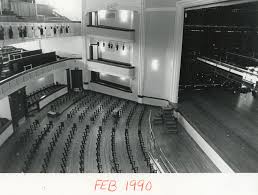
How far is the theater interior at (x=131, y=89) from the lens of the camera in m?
9.84

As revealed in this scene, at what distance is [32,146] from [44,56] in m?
7.88

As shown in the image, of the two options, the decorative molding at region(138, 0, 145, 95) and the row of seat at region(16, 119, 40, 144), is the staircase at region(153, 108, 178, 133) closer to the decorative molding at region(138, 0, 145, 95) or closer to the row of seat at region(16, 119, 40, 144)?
the decorative molding at region(138, 0, 145, 95)

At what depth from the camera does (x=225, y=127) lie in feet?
35.3

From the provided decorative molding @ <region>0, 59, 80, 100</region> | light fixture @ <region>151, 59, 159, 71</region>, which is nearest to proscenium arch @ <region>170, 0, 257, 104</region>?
light fixture @ <region>151, 59, 159, 71</region>

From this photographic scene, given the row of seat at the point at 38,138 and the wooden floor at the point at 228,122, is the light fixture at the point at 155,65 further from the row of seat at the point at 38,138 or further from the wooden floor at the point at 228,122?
the row of seat at the point at 38,138

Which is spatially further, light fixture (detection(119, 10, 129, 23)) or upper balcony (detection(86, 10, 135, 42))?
light fixture (detection(119, 10, 129, 23))

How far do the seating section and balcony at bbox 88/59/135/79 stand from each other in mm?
2143

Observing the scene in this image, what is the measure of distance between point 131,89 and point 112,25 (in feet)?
16.0

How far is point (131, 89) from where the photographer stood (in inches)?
683

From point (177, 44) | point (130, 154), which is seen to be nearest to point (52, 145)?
point (130, 154)

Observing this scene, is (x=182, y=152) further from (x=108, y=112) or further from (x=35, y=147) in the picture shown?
(x=35, y=147)

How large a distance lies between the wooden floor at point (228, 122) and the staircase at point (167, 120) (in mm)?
608

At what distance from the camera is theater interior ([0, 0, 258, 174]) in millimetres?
9844
